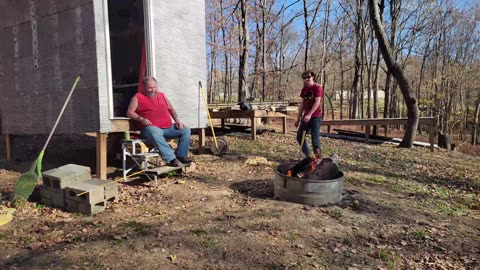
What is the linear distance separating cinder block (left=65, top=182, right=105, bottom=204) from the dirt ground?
188mm

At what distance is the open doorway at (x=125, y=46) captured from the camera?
25.2 feet

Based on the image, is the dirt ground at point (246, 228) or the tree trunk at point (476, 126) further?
the tree trunk at point (476, 126)

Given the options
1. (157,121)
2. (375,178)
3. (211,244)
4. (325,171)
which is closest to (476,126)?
(375,178)

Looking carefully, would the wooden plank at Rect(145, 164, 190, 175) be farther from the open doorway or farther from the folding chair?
the open doorway

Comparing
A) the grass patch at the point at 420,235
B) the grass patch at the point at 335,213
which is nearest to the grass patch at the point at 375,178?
the grass patch at the point at 335,213

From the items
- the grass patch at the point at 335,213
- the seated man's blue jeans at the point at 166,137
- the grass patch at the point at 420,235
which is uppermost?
the seated man's blue jeans at the point at 166,137

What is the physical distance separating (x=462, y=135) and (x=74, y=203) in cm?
2996

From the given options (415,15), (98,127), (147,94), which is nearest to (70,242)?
(98,127)

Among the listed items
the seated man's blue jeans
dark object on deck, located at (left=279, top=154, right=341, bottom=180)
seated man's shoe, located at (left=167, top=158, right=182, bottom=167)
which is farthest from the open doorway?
dark object on deck, located at (left=279, top=154, right=341, bottom=180)

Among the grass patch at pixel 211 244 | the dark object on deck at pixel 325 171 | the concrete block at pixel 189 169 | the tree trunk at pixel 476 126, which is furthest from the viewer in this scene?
the tree trunk at pixel 476 126

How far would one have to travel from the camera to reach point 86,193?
397cm

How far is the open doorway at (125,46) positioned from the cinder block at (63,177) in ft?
11.1

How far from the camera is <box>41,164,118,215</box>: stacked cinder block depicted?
3988 millimetres

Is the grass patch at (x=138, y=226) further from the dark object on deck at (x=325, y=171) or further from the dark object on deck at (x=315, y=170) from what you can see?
the dark object on deck at (x=325, y=171)
